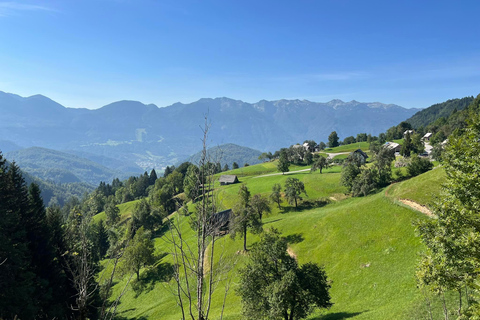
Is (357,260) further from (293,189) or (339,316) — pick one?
(293,189)

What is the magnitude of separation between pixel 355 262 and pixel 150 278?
49.5 meters

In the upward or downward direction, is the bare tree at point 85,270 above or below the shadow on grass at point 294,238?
above

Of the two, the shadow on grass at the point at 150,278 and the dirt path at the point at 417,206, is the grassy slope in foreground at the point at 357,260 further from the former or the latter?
the shadow on grass at the point at 150,278

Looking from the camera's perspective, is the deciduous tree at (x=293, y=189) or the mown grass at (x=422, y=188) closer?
the mown grass at (x=422, y=188)

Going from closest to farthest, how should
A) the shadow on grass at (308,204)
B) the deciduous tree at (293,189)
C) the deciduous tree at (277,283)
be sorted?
1. the deciduous tree at (277,283)
2. the deciduous tree at (293,189)
3. the shadow on grass at (308,204)

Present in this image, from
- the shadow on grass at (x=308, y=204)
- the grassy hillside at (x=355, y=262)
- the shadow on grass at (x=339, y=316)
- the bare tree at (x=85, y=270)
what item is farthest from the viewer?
the shadow on grass at (x=308, y=204)

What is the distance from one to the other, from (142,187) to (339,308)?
18152 cm

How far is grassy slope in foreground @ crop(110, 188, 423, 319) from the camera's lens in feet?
100

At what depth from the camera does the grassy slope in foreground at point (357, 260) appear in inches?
1204

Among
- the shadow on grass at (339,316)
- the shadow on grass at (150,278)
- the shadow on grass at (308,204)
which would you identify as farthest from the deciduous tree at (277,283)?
the shadow on grass at (308,204)

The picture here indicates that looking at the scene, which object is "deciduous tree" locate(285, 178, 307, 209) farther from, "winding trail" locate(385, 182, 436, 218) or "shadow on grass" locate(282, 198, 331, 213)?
"winding trail" locate(385, 182, 436, 218)

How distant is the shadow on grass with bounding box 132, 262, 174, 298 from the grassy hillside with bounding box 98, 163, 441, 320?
250 millimetres

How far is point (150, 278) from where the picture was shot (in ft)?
212

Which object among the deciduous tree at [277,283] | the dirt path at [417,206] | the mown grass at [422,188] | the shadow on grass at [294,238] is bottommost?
the shadow on grass at [294,238]
